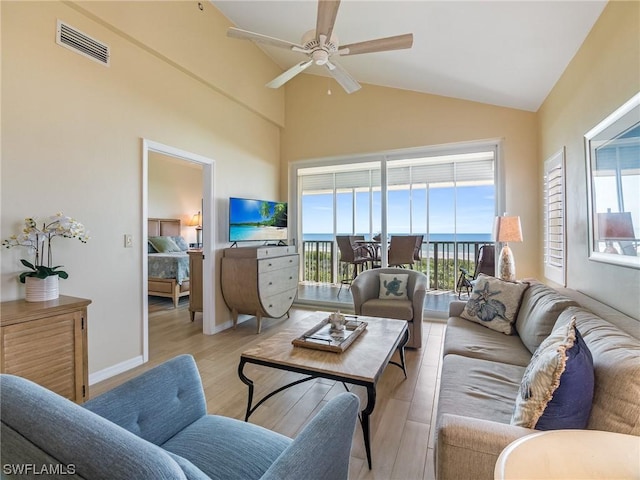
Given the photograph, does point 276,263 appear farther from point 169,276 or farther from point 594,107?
point 594,107

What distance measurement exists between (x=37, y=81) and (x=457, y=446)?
11.1 feet

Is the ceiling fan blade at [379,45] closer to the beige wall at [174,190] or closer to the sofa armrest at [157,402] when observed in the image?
the sofa armrest at [157,402]

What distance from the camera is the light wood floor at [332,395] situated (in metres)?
1.70

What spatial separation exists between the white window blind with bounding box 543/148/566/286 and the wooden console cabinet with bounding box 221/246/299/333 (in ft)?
10.2

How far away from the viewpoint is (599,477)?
2.38ft

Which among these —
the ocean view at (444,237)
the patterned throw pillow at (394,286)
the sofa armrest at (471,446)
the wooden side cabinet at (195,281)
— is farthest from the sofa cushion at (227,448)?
the ocean view at (444,237)

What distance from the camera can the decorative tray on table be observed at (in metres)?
1.94

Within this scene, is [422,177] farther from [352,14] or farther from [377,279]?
[352,14]

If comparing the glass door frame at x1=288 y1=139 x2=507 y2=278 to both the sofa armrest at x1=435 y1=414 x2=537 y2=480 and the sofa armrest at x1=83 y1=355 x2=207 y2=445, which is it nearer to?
the sofa armrest at x1=435 y1=414 x2=537 y2=480

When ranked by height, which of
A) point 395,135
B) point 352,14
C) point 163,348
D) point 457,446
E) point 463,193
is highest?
point 352,14

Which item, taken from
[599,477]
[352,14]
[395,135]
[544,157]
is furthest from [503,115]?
[599,477]

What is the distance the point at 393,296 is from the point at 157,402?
8.79ft

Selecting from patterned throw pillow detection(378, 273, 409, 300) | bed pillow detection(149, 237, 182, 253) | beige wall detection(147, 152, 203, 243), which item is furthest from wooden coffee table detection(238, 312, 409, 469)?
beige wall detection(147, 152, 203, 243)

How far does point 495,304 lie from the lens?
8.28ft
